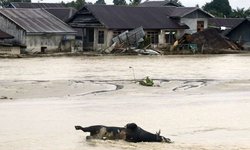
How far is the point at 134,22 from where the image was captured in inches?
1795

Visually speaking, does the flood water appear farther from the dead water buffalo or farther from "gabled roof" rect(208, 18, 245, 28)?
"gabled roof" rect(208, 18, 245, 28)

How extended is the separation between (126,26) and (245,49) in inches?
371

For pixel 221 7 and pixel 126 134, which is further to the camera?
pixel 221 7

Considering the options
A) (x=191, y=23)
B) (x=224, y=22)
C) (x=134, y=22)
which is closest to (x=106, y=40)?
(x=134, y=22)

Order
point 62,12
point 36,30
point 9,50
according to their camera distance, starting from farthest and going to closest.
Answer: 1. point 62,12
2. point 36,30
3. point 9,50

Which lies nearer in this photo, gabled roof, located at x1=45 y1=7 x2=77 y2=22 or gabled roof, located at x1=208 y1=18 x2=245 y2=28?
gabled roof, located at x1=45 y1=7 x2=77 y2=22

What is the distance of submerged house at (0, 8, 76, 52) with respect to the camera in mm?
40719

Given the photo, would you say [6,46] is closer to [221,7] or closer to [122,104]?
[122,104]

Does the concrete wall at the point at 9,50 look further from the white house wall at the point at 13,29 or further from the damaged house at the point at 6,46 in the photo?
the white house wall at the point at 13,29

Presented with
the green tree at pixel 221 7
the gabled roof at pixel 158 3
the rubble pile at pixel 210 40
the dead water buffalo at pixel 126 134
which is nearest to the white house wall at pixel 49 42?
the rubble pile at pixel 210 40

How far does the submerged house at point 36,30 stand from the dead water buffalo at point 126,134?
98.2 ft

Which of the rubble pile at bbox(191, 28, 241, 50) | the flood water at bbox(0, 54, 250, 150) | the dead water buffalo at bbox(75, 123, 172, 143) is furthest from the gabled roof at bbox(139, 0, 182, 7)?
the dead water buffalo at bbox(75, 123, 172, 143)

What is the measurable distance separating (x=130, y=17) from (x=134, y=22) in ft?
2.41

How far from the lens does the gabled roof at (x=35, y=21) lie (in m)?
41.2
